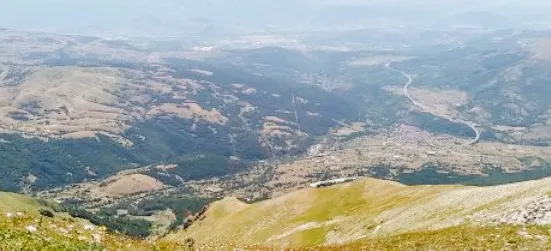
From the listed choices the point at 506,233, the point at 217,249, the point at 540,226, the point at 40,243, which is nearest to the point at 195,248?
the point at 217,249

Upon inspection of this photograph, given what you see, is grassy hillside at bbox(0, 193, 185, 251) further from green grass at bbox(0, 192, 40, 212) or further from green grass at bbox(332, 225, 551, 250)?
green grass at bbox(0, 192, 40, 212)

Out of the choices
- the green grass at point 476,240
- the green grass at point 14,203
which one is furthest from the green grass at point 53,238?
the green grass at point 14,203

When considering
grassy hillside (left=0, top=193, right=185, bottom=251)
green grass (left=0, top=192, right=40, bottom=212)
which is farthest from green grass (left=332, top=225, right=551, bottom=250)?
green grass (left=0, top=192, right=40, bottom=212)

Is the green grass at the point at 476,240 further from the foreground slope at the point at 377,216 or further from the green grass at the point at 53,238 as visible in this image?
the green grass at the point at 53,238

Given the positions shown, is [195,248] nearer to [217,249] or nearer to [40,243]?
[217,249]

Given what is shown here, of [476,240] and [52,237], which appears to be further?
[476,240]

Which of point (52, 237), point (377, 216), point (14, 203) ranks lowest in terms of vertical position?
point (14, 203)

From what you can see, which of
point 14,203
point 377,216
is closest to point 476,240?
point 377,216

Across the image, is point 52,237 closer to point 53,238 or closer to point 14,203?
point 53,238

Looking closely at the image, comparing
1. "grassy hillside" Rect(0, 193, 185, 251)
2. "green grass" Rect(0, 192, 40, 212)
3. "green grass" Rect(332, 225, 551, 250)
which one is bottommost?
"green grass" Rect(0, 192, 40, 212)
